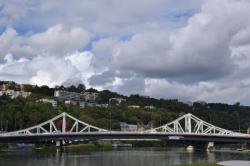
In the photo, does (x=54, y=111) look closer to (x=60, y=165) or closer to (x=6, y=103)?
(x=6, y=103)

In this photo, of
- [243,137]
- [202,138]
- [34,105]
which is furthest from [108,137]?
[34,105]

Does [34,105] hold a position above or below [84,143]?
above

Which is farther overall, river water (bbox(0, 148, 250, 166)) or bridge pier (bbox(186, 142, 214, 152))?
bridge pier (bbox(186, 142, 214, 152))

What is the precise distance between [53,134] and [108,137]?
12.6 m

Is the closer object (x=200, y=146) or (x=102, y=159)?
(x=102, y=159)

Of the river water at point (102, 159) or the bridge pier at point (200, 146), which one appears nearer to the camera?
the river water at point (102, 159)

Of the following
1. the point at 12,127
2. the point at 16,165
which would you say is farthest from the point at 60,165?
the point at 12,127

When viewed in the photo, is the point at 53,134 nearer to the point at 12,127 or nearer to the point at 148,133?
the point at 148,133

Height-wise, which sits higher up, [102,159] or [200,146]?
[200,146]

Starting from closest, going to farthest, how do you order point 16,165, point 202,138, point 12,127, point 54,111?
point 16,165, point 202,138, point 12,127, point 54,111

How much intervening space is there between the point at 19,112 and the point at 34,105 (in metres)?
15.2

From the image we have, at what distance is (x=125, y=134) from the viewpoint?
385ft

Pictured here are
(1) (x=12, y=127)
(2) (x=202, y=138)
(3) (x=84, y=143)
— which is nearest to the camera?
(2) (x=202, y=138)

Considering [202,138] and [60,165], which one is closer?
[60,165]
